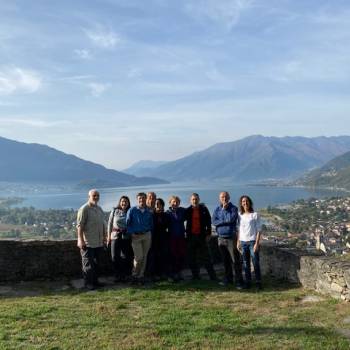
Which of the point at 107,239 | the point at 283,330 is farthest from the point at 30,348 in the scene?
the point at 107,239

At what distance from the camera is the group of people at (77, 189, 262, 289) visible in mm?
8578

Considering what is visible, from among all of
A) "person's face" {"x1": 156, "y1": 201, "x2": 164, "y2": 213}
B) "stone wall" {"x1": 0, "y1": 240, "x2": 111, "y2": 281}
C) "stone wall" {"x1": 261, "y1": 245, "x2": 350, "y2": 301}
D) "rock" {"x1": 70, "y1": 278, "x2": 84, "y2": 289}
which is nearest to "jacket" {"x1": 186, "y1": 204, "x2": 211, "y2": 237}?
"person's face" {"x1": 156, "y1": 201, "x2": 164, "y2": 213}

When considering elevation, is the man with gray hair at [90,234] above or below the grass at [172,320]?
above

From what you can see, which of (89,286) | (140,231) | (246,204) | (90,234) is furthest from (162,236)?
(246,204)

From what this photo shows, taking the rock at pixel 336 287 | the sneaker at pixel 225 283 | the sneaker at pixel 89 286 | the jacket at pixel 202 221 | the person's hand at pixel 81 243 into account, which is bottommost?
the sneaker at pixel 225 283

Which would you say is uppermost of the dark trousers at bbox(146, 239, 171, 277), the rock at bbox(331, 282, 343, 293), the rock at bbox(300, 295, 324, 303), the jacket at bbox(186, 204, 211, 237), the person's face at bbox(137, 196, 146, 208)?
the person's face at bbox(137, 196, 146, 208)

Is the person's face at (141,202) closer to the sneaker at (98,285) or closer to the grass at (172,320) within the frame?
the grass at (172,320)

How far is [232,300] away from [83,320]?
2.70 meters

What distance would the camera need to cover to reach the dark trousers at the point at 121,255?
911 cm

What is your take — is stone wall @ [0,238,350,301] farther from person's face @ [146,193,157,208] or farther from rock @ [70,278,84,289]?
person's face @ [146,193,157,208]

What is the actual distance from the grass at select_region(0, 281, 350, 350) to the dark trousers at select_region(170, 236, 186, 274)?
0.92m

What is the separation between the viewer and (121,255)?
925cm

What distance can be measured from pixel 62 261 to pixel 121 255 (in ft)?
5.17

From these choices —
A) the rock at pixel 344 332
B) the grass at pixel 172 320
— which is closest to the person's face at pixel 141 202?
the grass at pixel 172 320
